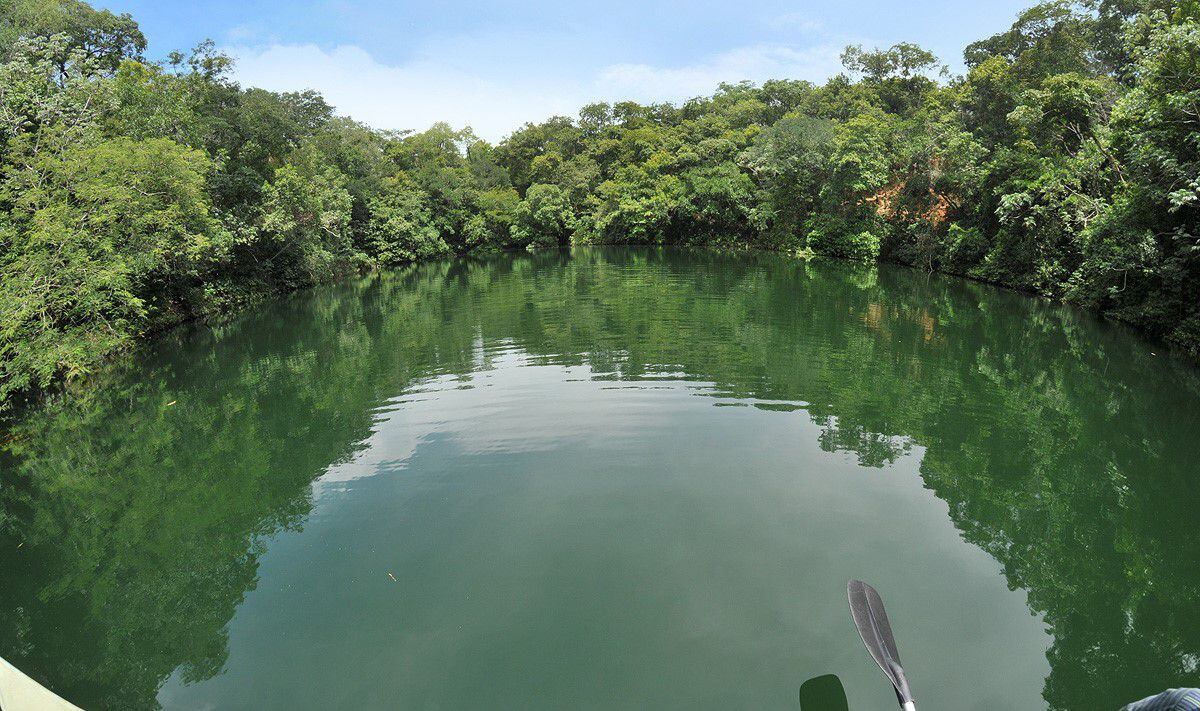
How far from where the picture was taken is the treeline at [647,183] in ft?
42.1

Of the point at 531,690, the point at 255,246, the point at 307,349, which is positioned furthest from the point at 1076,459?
the point at 255,246

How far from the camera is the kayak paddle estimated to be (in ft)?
11.5

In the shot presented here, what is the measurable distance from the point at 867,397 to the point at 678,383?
3.05 meters

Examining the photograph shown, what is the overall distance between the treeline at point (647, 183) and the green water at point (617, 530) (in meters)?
3.02

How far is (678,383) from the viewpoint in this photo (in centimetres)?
1111

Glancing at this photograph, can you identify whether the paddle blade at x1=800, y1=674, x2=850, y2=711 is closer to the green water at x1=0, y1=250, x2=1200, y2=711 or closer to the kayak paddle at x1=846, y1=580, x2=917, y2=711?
the green water at x1=0, y1=250, x2=1200, y2=711

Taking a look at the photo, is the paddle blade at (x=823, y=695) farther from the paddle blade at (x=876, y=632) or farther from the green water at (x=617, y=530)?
the paddle blade at (x=876, y=632)

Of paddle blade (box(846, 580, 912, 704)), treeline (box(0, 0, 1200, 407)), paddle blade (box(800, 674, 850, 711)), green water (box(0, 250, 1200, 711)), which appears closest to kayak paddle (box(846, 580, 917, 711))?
paddle blade (box(846, 580, 912, 704))

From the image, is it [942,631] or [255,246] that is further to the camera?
[255,246]

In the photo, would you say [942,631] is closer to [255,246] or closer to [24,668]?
[24,668]

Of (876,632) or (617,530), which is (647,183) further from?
(876,632)

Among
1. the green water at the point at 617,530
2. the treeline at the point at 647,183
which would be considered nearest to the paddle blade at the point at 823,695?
the green water at the point at 617,530

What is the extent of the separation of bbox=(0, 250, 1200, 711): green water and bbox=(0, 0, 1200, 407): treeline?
119 inches

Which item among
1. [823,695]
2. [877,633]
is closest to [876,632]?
[877,633]
